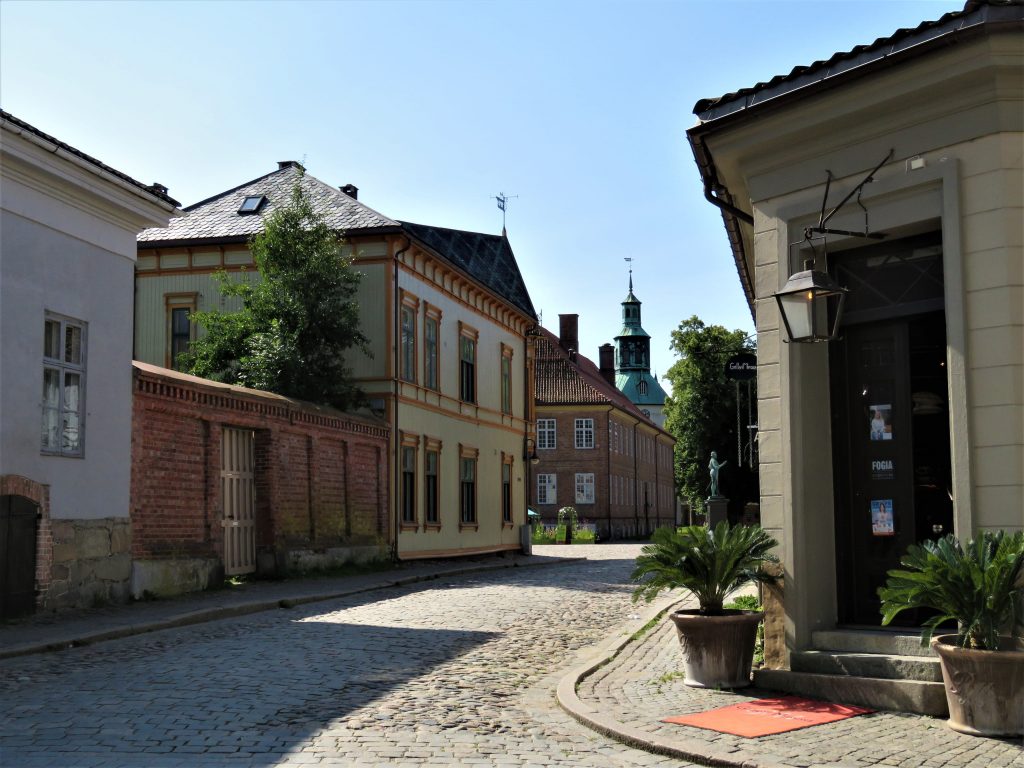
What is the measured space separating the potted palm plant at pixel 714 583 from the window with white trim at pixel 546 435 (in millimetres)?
55031

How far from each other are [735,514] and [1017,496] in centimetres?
3774

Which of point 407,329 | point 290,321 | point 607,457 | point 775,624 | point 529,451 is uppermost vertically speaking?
point 407,329

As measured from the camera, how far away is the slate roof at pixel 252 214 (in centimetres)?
2867

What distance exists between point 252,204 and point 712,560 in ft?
77.4

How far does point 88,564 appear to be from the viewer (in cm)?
1535

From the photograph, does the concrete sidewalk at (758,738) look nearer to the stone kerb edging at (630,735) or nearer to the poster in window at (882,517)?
the stone kerb edging at (630,735)

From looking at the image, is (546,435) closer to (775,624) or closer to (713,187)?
(713,187)

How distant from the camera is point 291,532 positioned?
848 inches

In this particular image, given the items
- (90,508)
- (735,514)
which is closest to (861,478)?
(90,508)

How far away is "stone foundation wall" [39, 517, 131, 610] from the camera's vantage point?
577 inches

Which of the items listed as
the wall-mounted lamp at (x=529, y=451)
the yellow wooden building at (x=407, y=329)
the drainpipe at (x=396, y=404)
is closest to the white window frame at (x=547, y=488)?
Answer: the wall-mounted lamp at (x=529, y=451)

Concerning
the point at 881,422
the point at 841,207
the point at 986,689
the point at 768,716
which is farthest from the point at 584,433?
the point at 986,689

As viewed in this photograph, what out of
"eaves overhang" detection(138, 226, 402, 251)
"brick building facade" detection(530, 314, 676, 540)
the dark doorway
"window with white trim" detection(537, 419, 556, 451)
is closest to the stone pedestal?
"eaves overhang" detection(138, 226, 402, 251)

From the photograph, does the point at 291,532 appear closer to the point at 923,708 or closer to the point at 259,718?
the point at 259,718
